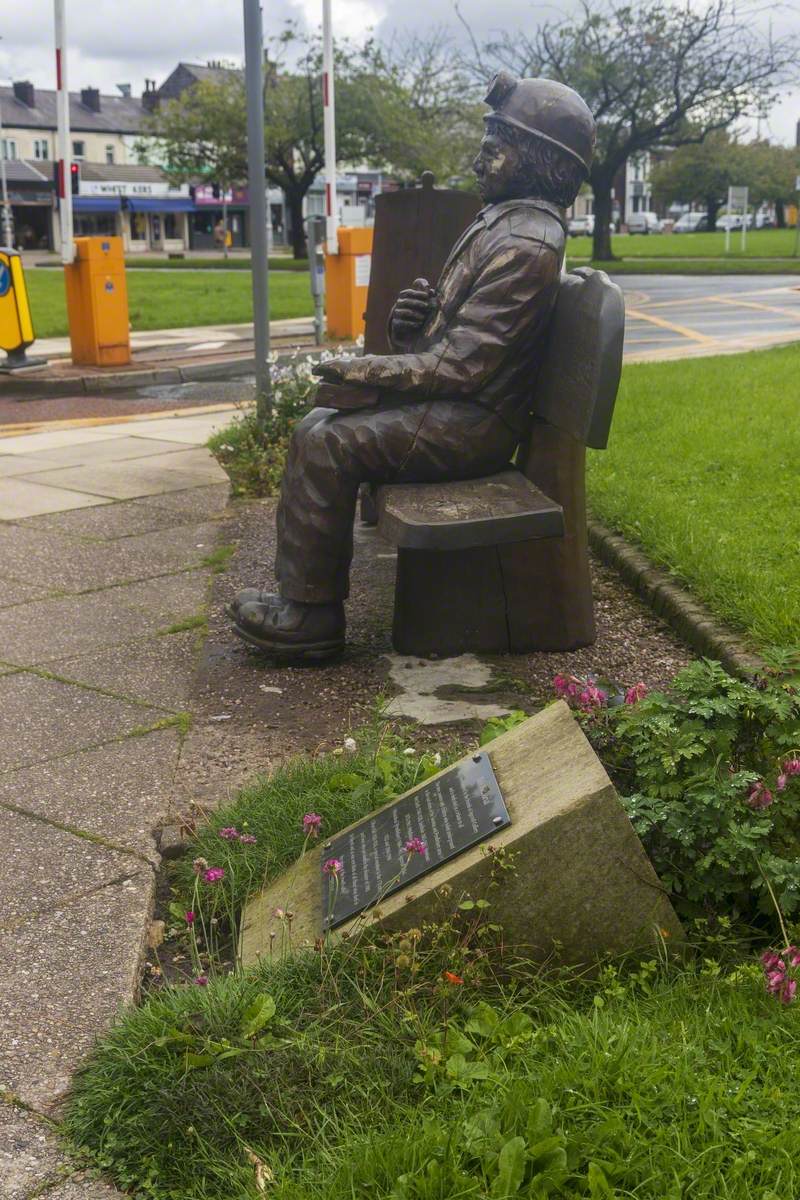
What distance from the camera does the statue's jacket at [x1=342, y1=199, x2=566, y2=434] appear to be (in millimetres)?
4398

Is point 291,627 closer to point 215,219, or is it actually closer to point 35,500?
point 35,500

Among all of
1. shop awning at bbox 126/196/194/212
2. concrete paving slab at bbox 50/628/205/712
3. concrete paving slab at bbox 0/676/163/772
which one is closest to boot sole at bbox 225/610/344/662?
concrete paving slab at bbox 50/628/205/712

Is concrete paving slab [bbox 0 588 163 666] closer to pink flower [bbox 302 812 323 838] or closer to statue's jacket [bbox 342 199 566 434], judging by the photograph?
statue's jacket [bbox 342 199 566 434]

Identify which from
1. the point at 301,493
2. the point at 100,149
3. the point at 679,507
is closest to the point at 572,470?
the point at 301,493

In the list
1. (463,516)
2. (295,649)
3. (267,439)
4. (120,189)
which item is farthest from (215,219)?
(463,516)

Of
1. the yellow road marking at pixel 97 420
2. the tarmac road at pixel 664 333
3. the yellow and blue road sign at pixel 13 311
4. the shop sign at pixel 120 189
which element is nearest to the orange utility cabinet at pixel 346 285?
the tarmac road at pixel 664 333

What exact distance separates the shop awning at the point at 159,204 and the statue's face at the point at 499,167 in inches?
2988

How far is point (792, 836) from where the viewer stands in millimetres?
2857

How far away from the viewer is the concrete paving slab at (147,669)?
466 centimetres

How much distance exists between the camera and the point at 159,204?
7888 cm

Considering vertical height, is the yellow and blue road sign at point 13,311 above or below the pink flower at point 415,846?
above

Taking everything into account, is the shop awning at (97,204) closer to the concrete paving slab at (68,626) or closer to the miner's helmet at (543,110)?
the concrete paving slab at (68,626)

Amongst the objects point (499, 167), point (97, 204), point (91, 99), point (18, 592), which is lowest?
point (18, 592)

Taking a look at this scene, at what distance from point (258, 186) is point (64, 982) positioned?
7.20 metres
